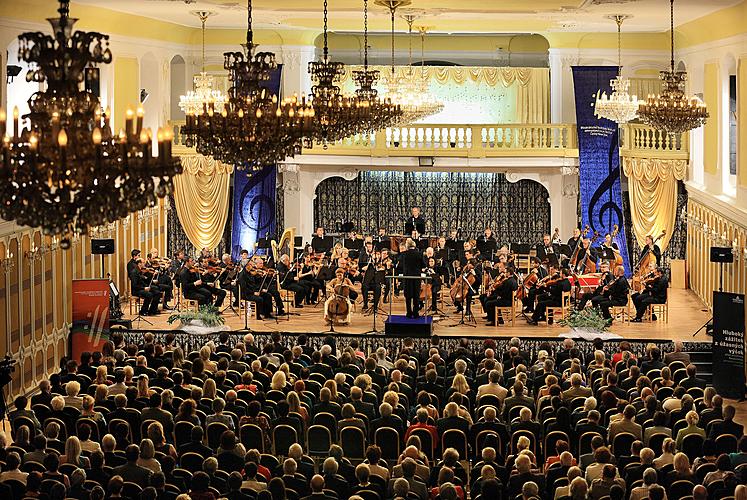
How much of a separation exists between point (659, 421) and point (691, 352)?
7885 mm

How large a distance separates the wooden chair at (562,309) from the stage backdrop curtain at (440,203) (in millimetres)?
6436

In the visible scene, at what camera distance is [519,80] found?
29.9 meters

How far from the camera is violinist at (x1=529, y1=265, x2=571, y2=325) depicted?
2230 cm

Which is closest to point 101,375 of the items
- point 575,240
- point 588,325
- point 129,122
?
point 129,122

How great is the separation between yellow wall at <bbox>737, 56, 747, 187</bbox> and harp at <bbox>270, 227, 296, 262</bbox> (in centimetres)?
956

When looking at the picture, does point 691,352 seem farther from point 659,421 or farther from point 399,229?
point 399,229

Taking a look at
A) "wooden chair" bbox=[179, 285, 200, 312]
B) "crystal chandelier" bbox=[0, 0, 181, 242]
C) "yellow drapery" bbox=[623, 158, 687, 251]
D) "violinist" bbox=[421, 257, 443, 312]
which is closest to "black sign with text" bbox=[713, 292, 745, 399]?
"violinist" bbox=[421, 257, 443, 312]

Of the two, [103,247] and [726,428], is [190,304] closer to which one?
[103,247]

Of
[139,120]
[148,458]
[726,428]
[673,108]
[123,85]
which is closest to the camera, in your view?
[139,120]

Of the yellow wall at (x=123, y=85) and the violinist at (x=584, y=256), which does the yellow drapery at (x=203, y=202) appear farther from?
the violinist at (x=584, y=256)

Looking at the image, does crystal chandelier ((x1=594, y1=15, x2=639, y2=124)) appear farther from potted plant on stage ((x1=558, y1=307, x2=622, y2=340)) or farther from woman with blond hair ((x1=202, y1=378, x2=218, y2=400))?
woman with blond hair ((x1=202, y1=378, x2=218, y2=400))

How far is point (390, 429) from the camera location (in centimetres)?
1355

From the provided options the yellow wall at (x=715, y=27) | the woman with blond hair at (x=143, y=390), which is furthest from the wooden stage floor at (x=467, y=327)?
the woman with blond hair at (x=143, y=390)

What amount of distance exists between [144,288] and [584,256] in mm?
8541
